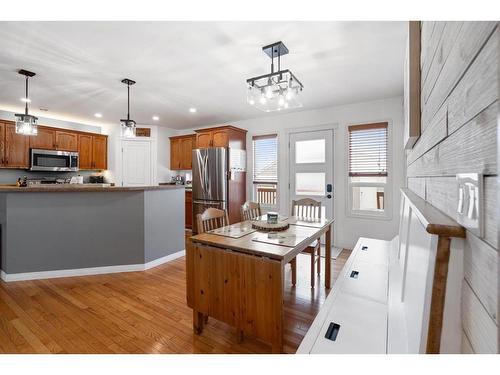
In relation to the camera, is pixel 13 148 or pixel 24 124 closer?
pixel 24 124

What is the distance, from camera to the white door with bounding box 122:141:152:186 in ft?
17.9

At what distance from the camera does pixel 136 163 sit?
18.1 ft

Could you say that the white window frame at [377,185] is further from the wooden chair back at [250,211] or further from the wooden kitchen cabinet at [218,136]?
the wooden kitchen cabinet at [218,136]

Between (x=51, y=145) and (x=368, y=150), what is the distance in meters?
6.10

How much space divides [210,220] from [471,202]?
2.08m

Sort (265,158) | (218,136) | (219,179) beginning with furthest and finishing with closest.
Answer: (265,158), (218,136), (219,179)

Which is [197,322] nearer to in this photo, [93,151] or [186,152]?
[186,152]

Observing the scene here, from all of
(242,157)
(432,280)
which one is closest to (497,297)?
(432,280)

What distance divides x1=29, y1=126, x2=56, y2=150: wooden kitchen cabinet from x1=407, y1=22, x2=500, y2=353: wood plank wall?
618 cm

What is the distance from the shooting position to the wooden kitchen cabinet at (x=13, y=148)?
4266 millimetres

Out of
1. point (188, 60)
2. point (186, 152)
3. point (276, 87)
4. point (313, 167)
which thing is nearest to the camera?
point (276, 87)

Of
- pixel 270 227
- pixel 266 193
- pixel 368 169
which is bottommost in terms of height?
pixel 270 227

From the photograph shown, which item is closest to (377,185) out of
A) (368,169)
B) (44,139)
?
(368,169)

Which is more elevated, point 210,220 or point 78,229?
point 210,220
